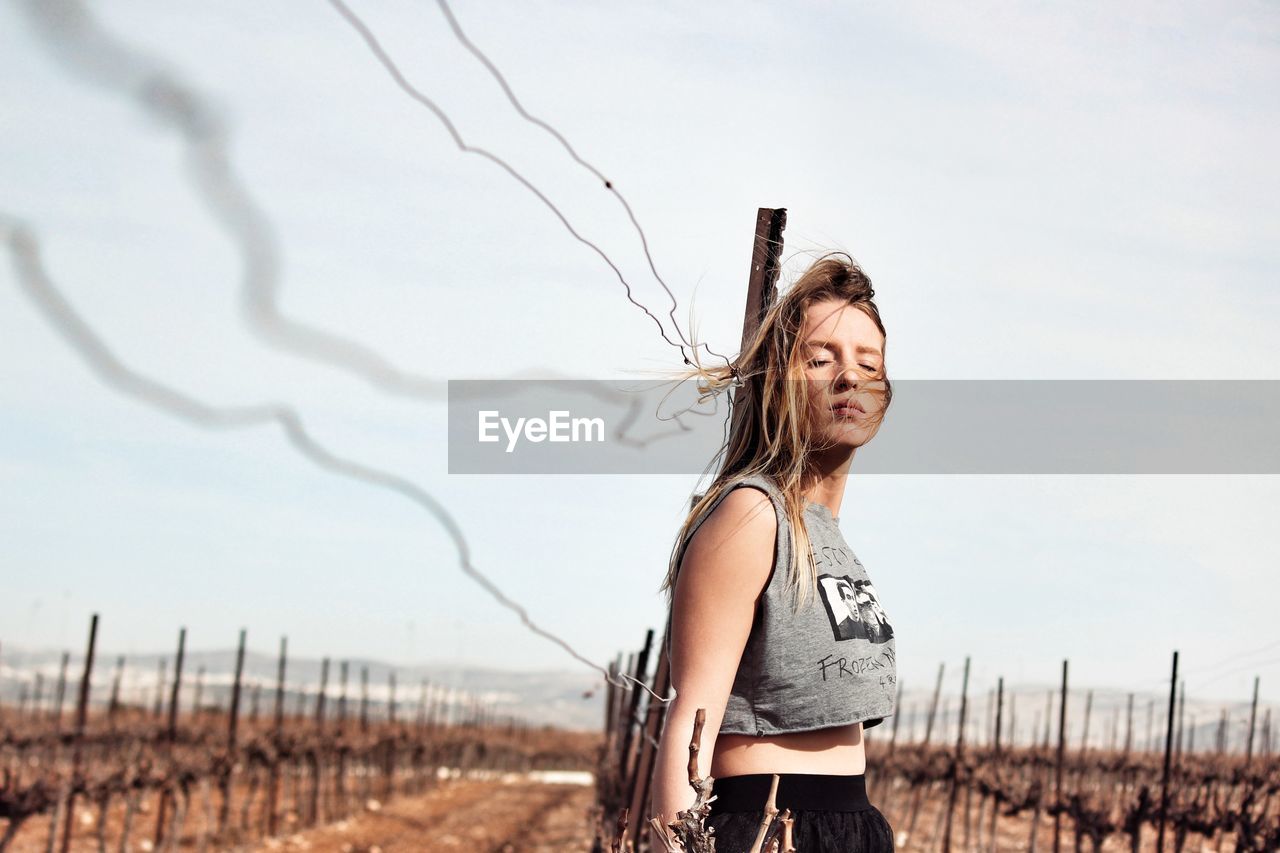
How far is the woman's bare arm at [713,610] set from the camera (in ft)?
5.82

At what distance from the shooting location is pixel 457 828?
87.0 feet

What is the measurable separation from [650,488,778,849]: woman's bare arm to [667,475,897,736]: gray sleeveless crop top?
27mm

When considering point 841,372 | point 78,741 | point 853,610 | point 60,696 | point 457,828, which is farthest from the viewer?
point 60,696

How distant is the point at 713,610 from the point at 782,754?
235 millimetres

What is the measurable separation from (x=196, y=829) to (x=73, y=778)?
327 inches

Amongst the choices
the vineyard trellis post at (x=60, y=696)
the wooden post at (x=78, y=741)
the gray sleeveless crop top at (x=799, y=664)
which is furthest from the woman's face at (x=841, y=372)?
the vineyard trellis post at (x=60, y=696)

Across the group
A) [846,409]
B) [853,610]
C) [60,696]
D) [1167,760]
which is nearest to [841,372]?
[846,409]

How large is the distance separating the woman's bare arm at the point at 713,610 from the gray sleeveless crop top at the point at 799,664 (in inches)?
1.1

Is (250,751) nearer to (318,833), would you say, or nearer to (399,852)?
(318,833)

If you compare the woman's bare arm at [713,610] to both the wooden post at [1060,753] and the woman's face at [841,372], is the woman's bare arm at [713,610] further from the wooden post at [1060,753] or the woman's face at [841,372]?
the wooden post at [1060,753]

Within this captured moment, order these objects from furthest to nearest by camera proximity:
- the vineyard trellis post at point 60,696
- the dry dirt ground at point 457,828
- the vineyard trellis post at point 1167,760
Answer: the vineyard trellis post at point 60,696 → the dry dirt ground at point 457,828 → the vineyard trellis post at point 1167,760

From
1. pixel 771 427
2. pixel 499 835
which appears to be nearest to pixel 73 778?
pixel 499 835

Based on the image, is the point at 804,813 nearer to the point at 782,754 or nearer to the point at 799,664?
the point at 782,754

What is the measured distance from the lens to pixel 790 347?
2051mm
